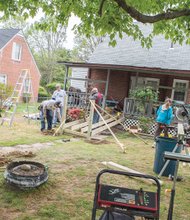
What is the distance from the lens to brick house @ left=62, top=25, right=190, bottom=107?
48.9ft

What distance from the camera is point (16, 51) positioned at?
26.2m

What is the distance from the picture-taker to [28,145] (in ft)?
27.0

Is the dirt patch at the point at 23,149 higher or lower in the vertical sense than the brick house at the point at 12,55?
lower

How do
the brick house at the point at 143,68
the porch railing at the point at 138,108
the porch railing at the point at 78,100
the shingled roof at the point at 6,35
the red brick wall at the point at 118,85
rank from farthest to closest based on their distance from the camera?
1. the shingled roof at the point at 6,35
2. the red brick wall at the point at 118,85
3. the porch railing at the point at 78,100
4. the brick house at the point at 143,68
5. the porch railing at the point at 138,108

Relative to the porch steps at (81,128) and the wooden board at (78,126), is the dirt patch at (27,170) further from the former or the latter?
the wooden board at (78,126)

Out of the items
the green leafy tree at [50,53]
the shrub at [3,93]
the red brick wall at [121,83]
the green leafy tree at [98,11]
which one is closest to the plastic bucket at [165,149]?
the green leafy tree at [98,11]

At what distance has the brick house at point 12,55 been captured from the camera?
24.4m

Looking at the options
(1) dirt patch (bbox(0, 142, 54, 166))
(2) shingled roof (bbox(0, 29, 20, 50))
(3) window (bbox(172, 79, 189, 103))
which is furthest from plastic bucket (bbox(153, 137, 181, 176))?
(2) shingled roof (bbox(0, 29, 20, 50))

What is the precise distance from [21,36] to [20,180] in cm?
2421

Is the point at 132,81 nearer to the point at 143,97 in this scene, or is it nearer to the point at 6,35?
the point at 143,97

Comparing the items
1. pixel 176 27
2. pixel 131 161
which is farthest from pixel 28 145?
pixel 176 27

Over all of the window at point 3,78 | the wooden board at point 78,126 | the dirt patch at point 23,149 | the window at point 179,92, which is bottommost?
the dirt patch at point 23,149

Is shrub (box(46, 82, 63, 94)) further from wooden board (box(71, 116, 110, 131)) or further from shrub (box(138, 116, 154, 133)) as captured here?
wooden board (box(71, 116, 110, 131))

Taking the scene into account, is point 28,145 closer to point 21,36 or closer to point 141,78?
point 141,78
